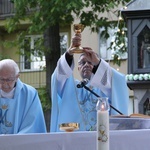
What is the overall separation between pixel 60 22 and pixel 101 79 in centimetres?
682

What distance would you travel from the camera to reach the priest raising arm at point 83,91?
17.6 feet

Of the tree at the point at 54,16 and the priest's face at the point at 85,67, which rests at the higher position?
the tree at the point at 54,16

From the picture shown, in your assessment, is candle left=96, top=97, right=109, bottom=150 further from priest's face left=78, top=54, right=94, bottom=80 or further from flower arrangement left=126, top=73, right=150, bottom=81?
flower arrangement left=126, top=73, right=150, bottom=81

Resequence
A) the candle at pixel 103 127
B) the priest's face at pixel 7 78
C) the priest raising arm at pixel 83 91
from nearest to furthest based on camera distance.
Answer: the candle at pixel 103 127 < the priest's face at pixel 7 78 < the priest raising arm at pixel 83 91

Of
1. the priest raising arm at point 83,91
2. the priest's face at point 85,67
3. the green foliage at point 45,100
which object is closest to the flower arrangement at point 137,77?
the green foliage at point 45,100

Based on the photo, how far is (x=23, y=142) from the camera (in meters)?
3.57

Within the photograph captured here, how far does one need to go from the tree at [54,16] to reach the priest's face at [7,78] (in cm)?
A: 630

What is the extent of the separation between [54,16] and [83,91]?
20.3ft

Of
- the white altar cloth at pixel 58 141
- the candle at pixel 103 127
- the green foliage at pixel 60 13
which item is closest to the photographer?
the candle at pixel 103 127

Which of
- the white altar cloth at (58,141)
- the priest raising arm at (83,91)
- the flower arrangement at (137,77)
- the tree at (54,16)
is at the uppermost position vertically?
the tree at (54,16)

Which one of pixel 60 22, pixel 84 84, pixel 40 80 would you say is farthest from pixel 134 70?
pixel 40 80

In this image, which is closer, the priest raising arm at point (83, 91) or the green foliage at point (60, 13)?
the priest raising arm at point (83, 91)

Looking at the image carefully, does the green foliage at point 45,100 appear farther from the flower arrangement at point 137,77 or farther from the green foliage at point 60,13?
the flower arrangement at point 137,77

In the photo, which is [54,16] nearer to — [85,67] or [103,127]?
[85,67]
